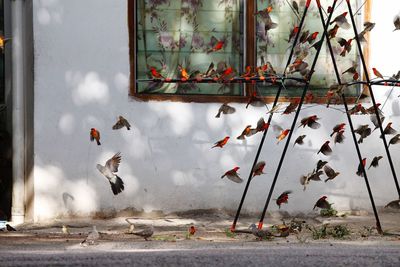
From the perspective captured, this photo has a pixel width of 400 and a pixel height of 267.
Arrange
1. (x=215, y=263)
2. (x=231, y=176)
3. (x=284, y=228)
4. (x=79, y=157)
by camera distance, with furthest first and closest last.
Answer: (x=79, y=157) → (x=231, y=176) → (x=284, y=228) → (x=215, y=263)

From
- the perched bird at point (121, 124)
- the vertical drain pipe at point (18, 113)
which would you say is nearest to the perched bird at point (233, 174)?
the perched bird at point (121, 124)

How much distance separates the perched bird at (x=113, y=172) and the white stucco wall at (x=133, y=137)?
33 centimetres

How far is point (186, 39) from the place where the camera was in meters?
7.77

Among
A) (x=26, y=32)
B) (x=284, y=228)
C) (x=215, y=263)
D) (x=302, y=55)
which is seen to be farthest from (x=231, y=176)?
(x=26, y=32)

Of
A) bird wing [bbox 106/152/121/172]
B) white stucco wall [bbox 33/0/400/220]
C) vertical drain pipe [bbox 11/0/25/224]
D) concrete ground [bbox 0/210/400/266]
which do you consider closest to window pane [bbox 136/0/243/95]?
white stucco wall [bbox 33/0/400/220]

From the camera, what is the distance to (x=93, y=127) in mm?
7574

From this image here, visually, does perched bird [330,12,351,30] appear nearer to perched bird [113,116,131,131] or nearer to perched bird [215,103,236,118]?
perched bird [215,103,236,118]

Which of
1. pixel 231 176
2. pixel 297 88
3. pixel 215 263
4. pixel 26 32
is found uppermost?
pixel 26 32

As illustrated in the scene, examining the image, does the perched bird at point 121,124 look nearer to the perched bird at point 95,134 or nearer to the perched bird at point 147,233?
the perched bird at point 95,134

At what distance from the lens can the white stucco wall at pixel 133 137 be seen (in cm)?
751

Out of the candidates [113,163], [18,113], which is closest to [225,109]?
[113,163]

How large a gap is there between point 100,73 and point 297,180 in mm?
2103

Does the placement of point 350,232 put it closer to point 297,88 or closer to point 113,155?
point 297,88

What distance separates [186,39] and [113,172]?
1475 millimetres
